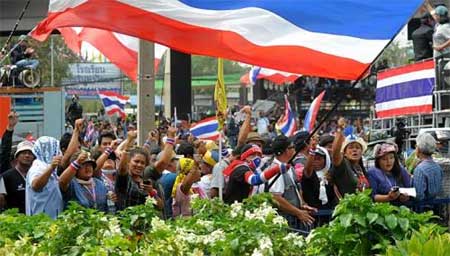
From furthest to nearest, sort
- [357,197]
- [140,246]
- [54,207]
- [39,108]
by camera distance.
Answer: [39,108] < [54,207] < [140,246] < [357,197]

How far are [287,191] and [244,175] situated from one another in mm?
418

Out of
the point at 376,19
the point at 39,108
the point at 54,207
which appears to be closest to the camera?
the point at 54,207

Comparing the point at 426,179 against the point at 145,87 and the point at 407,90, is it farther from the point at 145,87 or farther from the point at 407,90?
the point at 407,90

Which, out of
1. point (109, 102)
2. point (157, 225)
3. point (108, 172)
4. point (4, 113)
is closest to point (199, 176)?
point (108, 172)

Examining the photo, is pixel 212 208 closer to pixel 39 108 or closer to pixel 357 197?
pixel 357 197

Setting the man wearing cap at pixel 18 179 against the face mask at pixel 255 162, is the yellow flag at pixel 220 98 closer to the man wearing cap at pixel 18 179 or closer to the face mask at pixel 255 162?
the face mask at pixel 255 162

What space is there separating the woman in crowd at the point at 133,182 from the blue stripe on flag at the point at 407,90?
7.24 metres

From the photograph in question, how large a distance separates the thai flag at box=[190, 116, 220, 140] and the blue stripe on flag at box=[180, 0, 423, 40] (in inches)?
268

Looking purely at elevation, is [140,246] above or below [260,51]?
below

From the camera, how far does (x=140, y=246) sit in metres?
5.98

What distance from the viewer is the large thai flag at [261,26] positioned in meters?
8.98

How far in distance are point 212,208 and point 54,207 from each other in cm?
196

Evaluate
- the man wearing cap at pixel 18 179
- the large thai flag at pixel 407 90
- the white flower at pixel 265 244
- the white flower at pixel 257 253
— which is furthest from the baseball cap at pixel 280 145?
the large thai flag at pixel 407 90

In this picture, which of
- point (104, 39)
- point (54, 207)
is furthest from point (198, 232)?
point (104, 39)
